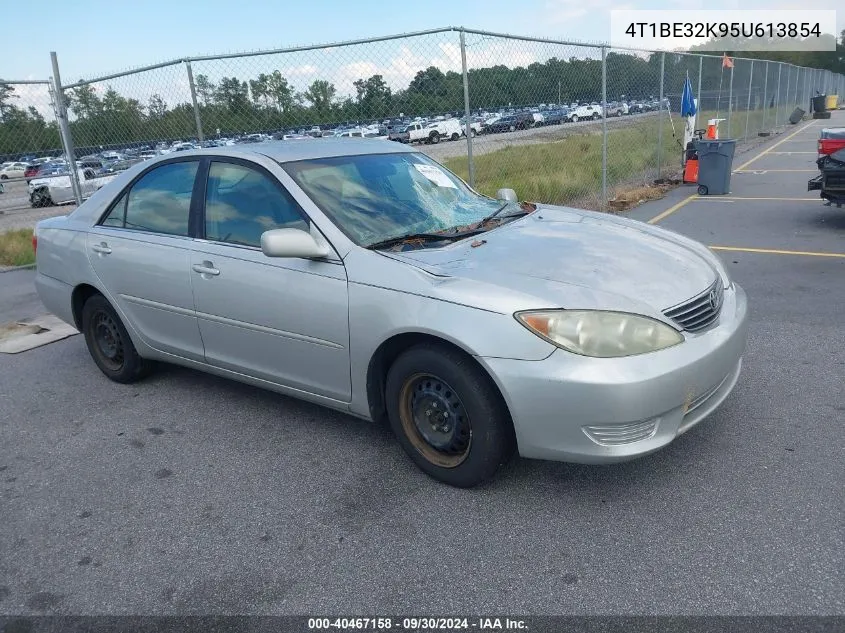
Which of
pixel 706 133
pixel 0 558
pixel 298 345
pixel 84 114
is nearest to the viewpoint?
pixel 0 558

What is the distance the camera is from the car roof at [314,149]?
12.7 ft

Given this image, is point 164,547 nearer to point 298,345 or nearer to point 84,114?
point 298,345

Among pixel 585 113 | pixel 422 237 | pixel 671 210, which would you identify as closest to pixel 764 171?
pixel 671 210

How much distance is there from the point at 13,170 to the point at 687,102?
12.3 m

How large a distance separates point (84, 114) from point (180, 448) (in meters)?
7.47

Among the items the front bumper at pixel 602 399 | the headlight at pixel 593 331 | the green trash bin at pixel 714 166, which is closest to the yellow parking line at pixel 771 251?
the green trash bin at pixel 714 166

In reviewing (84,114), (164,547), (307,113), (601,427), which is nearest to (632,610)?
(601,427)

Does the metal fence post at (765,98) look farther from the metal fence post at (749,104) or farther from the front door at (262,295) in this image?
the front door at (262,295)

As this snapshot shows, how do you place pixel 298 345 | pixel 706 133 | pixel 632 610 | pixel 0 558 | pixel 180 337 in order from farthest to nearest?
1. pixel 706 133
2. pixel 180 337
3. pixel 298 345
4. pixel 0 558
5. pixel 632 610

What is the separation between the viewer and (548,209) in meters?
4.21

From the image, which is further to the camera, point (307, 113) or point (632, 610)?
point (307, 113)

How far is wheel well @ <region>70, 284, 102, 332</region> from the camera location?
4750 mm

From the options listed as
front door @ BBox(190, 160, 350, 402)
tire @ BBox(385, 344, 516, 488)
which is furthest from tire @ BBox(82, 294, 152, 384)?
tire @ BBox(385, 344, 516, 488)

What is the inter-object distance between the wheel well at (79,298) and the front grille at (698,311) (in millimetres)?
3792
